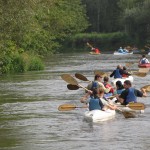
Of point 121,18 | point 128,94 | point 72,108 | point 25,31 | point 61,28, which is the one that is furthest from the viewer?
point 121,18

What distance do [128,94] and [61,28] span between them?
44.0 m

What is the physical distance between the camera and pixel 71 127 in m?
17.7

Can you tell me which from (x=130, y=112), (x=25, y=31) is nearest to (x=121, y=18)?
(x=25, y=31)

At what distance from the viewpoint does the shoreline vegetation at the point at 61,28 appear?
3025 centimetres

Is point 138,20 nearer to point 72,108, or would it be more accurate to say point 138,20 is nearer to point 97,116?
point 72,108

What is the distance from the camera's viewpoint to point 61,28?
208 feet

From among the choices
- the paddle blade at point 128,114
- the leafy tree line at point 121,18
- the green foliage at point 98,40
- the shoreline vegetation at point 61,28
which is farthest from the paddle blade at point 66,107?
the green foliage at point 98,40

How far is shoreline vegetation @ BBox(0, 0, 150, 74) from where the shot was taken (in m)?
→ 30.2

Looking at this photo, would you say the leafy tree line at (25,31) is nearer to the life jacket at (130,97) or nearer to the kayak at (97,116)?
the life jacket at (130,97)

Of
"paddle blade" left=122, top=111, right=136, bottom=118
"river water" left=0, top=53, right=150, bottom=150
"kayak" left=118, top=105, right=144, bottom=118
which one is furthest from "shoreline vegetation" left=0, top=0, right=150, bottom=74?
"paddle blade" left=122, top=111, right=136, bottom=118

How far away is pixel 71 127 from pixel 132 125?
193 cm

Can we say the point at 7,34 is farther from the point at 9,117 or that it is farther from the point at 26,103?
the point at 9,117

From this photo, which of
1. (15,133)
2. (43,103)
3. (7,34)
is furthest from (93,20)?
(15,133)

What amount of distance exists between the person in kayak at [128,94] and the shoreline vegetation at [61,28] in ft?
32.7
